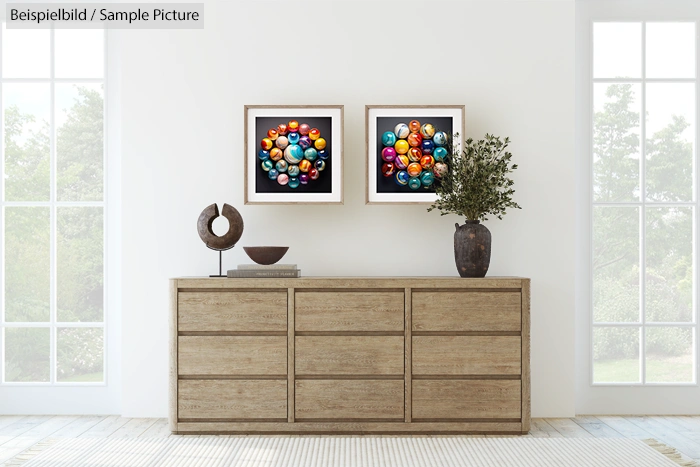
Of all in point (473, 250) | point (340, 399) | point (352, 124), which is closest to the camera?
point (340, 399)

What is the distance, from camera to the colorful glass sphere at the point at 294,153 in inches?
A: 134

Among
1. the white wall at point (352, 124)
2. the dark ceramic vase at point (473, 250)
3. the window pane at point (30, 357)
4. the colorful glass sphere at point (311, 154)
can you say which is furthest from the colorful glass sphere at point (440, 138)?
the window pane at point (30, 357)

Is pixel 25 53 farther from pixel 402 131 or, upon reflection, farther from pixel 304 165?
pixel 402 131

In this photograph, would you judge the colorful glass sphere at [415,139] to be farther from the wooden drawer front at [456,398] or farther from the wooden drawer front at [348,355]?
the wooden drawer front at [456,398]

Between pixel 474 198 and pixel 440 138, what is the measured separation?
398 millimetres

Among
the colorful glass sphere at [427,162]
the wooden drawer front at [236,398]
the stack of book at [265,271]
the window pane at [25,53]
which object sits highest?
the window pane at [25,53]

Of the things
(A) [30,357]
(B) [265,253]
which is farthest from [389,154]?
(A) [30,357]

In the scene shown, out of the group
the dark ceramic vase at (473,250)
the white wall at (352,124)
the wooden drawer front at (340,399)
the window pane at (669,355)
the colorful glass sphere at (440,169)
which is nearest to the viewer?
the wooden drawer front at (340,399)

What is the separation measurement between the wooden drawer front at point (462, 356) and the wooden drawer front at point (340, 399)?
169 mm

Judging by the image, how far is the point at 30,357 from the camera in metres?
3.61

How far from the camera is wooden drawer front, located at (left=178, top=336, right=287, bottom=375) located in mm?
3088

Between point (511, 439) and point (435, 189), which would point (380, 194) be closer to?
point (435, 189)

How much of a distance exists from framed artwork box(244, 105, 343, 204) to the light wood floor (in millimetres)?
1317

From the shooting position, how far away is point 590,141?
142 inches
